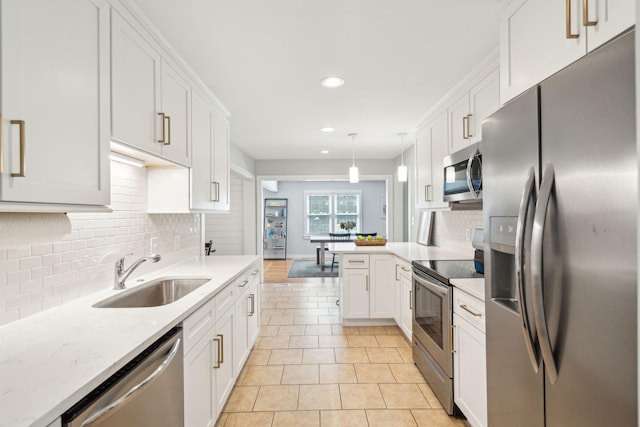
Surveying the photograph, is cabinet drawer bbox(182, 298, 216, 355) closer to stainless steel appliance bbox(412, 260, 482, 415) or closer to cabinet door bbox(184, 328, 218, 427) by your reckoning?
cabinet door bbox(184, 328, 218, 427)

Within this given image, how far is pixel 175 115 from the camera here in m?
2.13

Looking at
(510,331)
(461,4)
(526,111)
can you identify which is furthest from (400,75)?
(510,331)

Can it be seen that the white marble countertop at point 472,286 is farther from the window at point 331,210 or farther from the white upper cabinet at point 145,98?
the window at point 331,210

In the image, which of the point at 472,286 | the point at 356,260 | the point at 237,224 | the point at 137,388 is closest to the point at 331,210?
the point at 237,224

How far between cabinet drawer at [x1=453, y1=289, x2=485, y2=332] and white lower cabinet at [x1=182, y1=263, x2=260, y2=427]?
4.76 ft

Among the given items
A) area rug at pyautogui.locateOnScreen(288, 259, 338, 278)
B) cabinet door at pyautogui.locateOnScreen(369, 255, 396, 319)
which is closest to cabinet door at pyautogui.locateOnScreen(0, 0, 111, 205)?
cabinet door at pyautogui.locateOnScreen(369, 255, 396, 319)

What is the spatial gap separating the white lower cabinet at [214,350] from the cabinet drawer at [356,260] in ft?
4.39

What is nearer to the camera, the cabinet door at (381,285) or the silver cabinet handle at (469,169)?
the silver cabinet handle at (469,169)

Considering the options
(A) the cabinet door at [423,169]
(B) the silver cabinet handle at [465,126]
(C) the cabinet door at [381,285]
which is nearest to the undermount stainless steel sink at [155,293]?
(C) the cabinet door at [381,285]

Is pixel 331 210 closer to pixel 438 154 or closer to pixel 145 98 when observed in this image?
pixel 438 154

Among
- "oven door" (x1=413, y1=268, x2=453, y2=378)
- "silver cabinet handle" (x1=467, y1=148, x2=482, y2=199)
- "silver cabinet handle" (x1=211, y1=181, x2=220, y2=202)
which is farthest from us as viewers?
"silver cabinet handle" (x1=211, y1=181, x2=220, y2=202)

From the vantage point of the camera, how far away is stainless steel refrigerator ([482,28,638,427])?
825mm

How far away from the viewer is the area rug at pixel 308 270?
23.0 ft

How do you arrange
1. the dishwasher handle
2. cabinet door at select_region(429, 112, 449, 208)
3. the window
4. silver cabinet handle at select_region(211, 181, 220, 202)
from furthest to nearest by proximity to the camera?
the window → cabinet door at select_region(429, 112, 449, 208) → silver cabinet handle at select_region(211, 181, 220, 202) → the dishwasher handle
